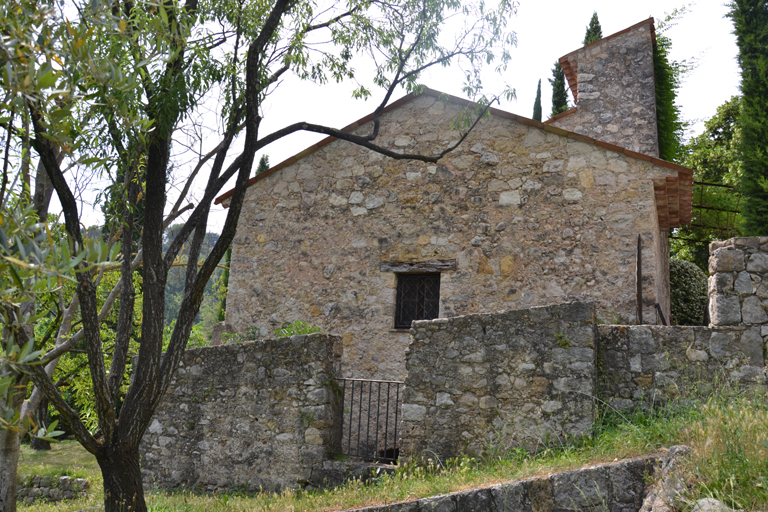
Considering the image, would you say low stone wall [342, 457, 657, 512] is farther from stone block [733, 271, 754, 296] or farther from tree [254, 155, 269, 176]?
tree [254, 155, 269, 176]

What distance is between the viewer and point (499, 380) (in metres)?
6.06

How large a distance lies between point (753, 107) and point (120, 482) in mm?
14160

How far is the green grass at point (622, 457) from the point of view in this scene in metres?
3.85

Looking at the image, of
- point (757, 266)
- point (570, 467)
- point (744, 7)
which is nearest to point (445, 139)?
point (757, 266)

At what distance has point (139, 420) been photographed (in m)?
5.50

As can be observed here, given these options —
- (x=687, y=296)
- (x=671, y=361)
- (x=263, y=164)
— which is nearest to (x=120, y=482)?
(x=671, y=361)

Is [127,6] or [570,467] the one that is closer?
[570,467]

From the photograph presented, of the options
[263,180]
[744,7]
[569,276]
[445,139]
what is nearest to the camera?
[569,276]

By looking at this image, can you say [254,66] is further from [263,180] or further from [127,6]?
[263,180]

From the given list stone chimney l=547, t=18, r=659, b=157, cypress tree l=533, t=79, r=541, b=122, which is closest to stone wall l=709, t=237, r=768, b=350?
stone chimney l=547, t=18, r=659, b=157

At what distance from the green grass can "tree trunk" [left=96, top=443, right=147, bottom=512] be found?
847 millimetres

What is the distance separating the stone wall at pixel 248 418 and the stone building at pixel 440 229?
2.28 m

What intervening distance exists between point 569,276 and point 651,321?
121 centimetres

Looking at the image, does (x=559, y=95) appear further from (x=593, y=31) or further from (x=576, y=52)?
(x=576, y=52)
